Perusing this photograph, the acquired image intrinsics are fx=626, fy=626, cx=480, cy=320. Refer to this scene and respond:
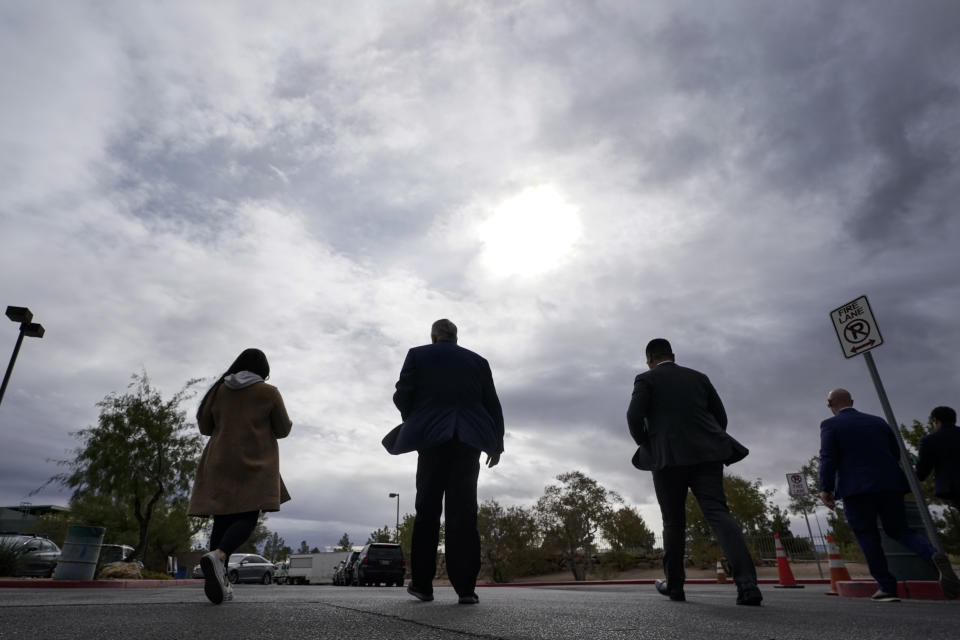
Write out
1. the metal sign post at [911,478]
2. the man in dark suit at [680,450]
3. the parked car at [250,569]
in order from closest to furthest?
1. the man in dark suit at [680,450]
2. the metal sign post at [911,478]
3. the parked car at [250,569]

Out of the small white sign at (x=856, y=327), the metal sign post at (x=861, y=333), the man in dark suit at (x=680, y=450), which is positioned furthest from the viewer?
the small white sign at (x=856, y=327)

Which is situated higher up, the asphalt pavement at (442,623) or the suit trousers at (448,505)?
the suit trousers at (448,505)

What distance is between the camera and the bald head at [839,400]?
6.41 metres

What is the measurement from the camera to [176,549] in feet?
155

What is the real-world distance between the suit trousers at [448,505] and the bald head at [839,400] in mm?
4195

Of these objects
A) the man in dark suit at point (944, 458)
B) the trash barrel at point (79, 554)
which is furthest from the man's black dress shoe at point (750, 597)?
the trash barrel at point (79, 554)

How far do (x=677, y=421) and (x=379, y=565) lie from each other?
2666 cm

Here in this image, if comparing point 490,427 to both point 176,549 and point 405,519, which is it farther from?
point 405,519

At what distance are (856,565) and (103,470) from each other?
30.5 metres

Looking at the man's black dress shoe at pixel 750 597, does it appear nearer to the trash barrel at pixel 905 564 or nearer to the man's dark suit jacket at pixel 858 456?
the man's dark suit jacket at pixel 858 456

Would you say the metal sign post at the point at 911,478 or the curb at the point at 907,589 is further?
the curb at the point at 907,589

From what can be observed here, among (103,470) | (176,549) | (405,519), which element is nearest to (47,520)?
(176,549)

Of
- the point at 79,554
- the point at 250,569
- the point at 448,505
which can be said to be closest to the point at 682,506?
the point at 448,505

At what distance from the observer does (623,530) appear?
37.0 meters
